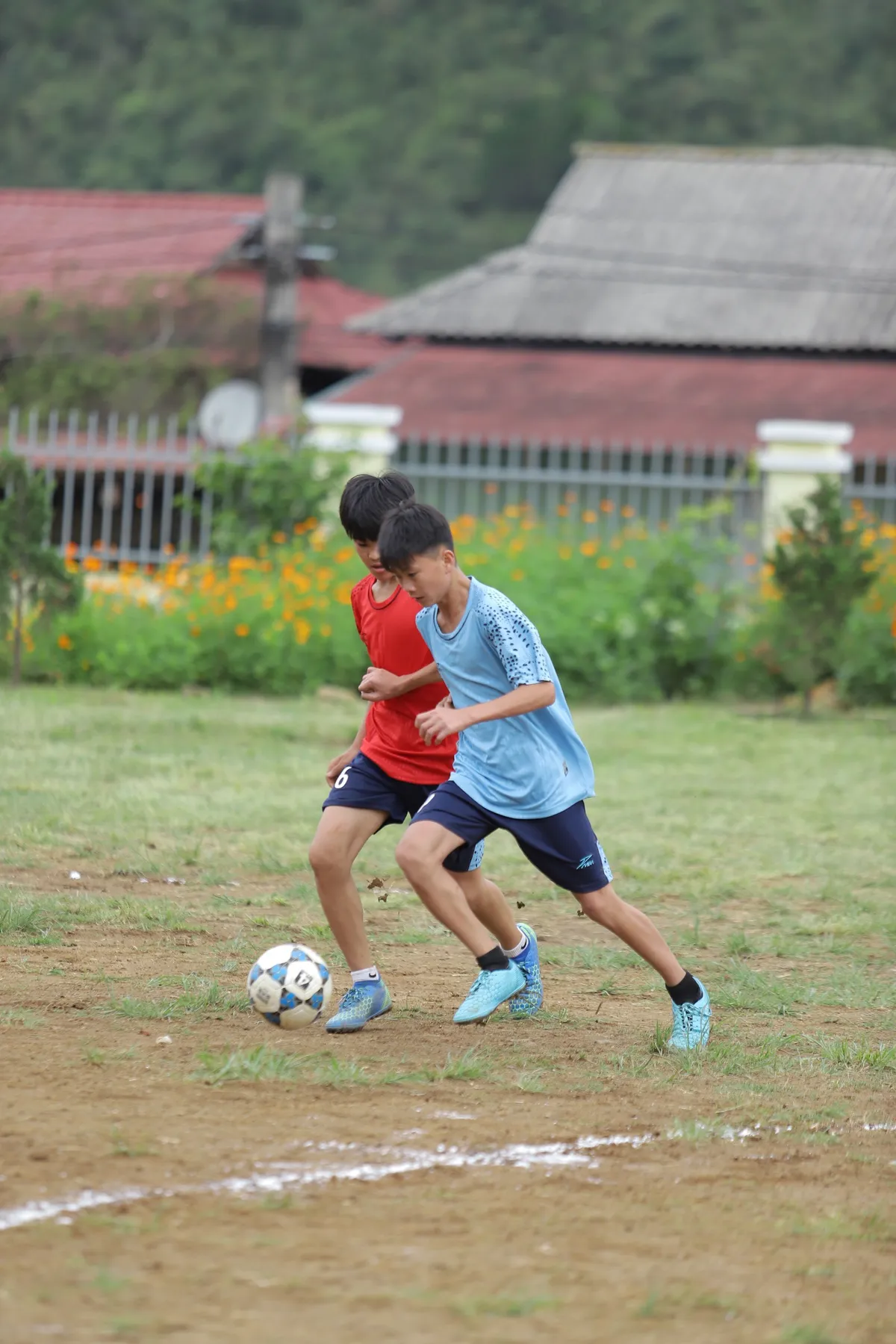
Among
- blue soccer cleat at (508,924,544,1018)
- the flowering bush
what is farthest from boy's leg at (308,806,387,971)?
the flowering bush

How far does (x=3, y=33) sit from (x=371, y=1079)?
4874 centimetres

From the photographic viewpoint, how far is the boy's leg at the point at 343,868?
4.80 metres

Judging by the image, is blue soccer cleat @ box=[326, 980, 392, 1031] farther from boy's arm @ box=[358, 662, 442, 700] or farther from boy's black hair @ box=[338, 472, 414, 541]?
boy's black hair @ box=[338, 472, 414, 541]

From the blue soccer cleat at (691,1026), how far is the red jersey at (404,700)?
91 cm

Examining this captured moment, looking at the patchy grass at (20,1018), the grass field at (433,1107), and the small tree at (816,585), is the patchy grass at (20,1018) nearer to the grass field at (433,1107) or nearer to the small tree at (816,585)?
the grass field at (433,1107)

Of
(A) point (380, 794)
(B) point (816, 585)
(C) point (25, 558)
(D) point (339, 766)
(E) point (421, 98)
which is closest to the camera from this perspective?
(A) point (380, 794)

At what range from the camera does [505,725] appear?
4.61 metres

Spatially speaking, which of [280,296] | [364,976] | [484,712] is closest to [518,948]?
[364,976]

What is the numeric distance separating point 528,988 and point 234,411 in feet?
68.5

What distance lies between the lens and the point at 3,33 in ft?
157

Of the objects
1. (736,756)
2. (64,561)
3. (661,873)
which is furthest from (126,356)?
(661,873)

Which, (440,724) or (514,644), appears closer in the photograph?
(440,724)

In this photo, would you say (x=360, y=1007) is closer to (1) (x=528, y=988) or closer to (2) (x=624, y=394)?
(1) (x=528, y=988)

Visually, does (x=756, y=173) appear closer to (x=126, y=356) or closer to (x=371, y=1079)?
(x=126, y=356)
